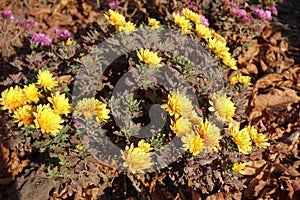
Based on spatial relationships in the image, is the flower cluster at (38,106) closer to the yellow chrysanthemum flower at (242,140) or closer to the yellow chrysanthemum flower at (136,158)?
the yellow chrysanthemum flower at (136,158)

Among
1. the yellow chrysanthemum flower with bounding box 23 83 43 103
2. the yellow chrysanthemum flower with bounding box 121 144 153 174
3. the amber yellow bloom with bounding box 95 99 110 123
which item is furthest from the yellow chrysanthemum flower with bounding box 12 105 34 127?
the yellow chrysanthemum flower with bounding box 121 144 153 174

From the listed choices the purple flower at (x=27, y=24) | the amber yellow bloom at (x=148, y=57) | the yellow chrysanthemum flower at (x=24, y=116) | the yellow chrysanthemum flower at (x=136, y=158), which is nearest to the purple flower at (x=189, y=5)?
the amber yellow bloom at (x=148, y=57)

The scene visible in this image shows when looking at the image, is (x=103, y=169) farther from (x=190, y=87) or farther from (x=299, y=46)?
(x=299, y=46)

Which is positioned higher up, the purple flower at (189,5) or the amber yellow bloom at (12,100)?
the purple flower at (189,5)

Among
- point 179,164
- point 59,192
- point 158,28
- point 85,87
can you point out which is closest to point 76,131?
point 85,87

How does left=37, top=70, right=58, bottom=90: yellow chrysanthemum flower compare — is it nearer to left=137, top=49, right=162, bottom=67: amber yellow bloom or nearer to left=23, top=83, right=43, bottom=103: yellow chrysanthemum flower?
left=23, top=83, right=43, bottom=103: yellow chrysanthemum flower

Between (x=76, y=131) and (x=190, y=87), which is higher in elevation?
(x=190, y=87)

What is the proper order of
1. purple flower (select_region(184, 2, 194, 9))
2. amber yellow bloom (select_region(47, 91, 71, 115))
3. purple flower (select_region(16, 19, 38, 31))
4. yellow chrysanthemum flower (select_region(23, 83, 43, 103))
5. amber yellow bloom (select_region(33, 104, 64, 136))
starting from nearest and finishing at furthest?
1. amber yellow bloom (select_region(33, 104, 64, 136))
2. amber yellow bloom (select_region(47, 91, 71, 115))
3. yellow chrysanthemum flower (select_region(23, 83, 43, 103))
4. purple flower (select_region(184, 2, 194, 9))
5. purple flower (select_region(16, 19, 38, 31))
